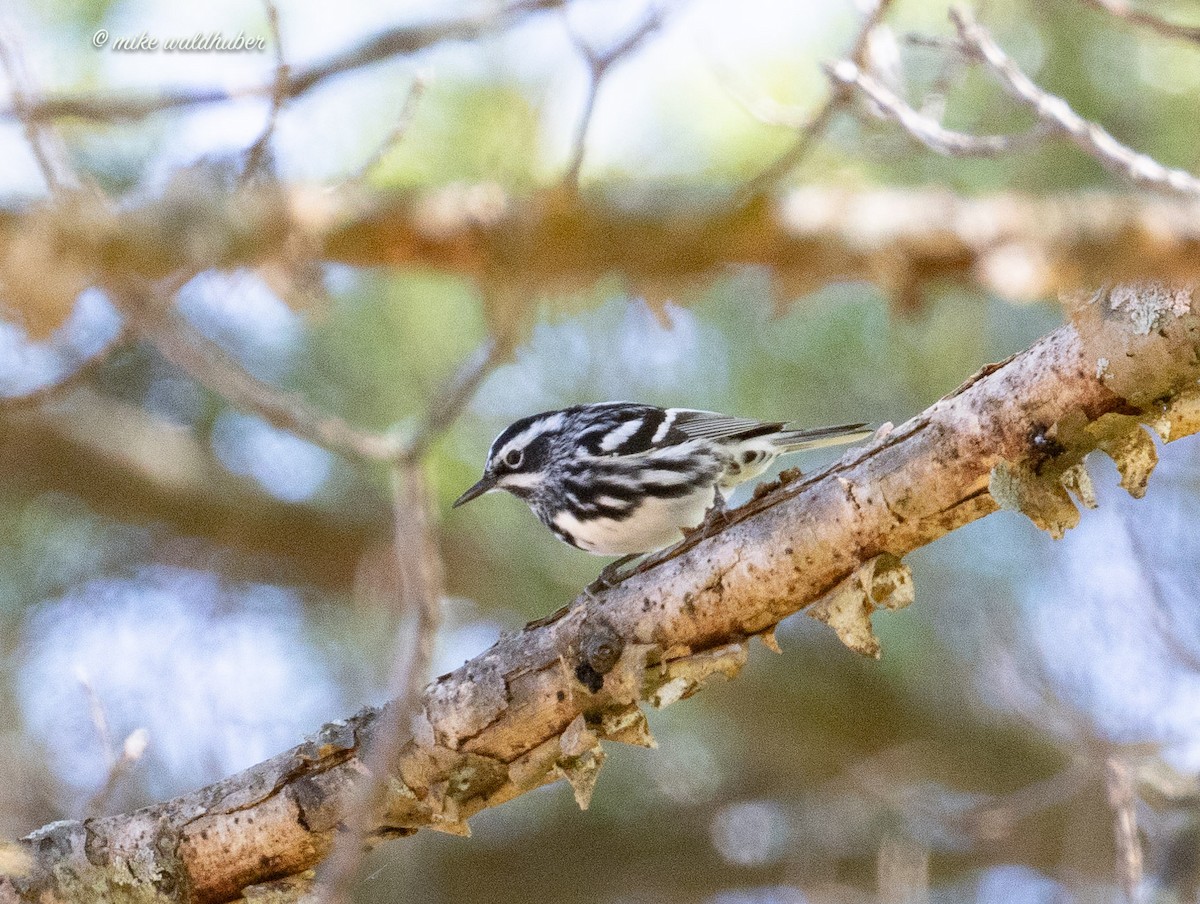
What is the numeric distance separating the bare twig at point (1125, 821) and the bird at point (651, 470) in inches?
46.5

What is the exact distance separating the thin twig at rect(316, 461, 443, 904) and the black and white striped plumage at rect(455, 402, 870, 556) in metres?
2.34

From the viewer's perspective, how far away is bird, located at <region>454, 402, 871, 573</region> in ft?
13.3

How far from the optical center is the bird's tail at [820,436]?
12.7 feet

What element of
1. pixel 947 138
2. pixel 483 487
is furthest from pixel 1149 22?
pixel 483 487

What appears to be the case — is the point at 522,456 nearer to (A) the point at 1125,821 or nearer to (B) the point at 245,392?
(A) the point at 1125,821

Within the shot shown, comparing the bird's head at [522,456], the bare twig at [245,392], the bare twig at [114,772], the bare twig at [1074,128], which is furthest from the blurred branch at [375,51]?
the bird's head at [522,456]

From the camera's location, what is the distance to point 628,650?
110 inches

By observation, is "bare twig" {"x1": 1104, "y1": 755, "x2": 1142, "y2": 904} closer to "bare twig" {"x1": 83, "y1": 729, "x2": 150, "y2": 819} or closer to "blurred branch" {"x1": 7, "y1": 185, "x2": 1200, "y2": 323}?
"blurred branch" {"x1": 7, "y1": 185, "x2": 1200, "y2": 323}

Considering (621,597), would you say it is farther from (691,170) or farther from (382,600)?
(691,170)

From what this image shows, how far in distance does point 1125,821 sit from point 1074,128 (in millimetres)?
1741

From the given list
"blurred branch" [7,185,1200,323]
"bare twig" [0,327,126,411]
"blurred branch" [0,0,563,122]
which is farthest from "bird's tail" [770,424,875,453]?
"bare twig" [0,327,126,411]

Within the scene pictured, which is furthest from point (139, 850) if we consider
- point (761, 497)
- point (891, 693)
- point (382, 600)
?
point (891, 693)

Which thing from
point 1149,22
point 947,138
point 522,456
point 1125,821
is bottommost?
point 522,456

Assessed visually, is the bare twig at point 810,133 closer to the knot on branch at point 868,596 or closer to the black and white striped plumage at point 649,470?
the knot on branch at point 868,596
